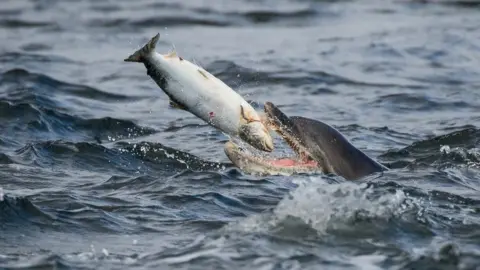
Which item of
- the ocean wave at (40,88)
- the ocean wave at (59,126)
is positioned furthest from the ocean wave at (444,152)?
the ocean wave at (40,88)

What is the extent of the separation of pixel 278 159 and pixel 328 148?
15.9 inches

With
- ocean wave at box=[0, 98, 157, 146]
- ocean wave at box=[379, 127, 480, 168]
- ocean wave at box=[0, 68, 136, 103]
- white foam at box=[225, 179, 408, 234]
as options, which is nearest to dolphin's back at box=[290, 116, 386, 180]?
white foam at box=[225, 179, 408, 234]

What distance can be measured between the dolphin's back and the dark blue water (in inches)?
5.6

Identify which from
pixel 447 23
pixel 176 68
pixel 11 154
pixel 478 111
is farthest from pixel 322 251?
pixel 447 23

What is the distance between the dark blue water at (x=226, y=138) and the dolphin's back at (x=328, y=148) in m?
0.14

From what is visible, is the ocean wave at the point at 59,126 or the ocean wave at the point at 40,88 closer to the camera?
the ocean wave at the point at 59,126

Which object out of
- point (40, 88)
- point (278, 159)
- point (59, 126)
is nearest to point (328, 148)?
point (278, 159)

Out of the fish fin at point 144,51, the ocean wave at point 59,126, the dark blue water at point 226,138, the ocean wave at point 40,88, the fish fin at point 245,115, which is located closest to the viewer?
the dark blue water at point 226,138

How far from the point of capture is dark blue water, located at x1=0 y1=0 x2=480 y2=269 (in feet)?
23.7

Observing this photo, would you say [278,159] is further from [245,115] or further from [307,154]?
[245,115]

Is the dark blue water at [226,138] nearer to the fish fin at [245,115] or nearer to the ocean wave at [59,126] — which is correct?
the ocean wave at [59,126]

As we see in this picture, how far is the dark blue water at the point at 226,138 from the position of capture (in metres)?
7.21

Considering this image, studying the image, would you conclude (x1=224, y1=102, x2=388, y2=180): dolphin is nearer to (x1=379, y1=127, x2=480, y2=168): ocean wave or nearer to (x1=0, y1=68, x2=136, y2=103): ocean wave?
(x1=379, y1=127, x2=480, y2=168): ocean wave

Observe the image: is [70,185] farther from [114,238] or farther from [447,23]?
[447,23]
